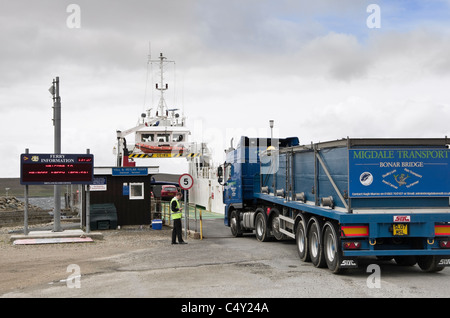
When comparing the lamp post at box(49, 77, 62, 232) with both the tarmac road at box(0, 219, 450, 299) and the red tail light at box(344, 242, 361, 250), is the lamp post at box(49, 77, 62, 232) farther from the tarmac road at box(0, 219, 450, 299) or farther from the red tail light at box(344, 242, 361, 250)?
the red tail light at box(344, 242, 361, 250)

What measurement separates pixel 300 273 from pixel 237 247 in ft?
18.1

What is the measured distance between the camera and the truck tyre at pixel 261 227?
1868cm

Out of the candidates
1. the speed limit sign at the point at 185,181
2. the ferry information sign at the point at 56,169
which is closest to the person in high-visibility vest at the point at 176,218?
the speed limit sign at the point at 185,181

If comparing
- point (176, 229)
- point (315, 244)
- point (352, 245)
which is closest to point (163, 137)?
point (176, 229)

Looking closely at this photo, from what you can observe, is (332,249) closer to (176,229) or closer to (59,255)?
(176,229)

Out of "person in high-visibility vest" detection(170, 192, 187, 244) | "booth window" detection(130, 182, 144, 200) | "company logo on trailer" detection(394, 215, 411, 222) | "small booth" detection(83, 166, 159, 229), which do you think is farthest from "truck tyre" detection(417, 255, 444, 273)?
"booth window" detection(130, 182, 144, 200)

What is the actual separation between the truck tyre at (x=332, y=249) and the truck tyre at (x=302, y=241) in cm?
117

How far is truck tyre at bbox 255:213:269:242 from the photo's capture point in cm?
1868

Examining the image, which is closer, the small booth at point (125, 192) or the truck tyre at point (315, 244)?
the truck tyre at point (315, 244)

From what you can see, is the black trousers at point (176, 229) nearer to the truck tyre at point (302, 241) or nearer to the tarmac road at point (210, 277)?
the tarmac road at point (210, 277)

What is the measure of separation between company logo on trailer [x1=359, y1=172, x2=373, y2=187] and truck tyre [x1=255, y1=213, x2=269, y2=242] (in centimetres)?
758

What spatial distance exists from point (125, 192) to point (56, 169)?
5058 mm
